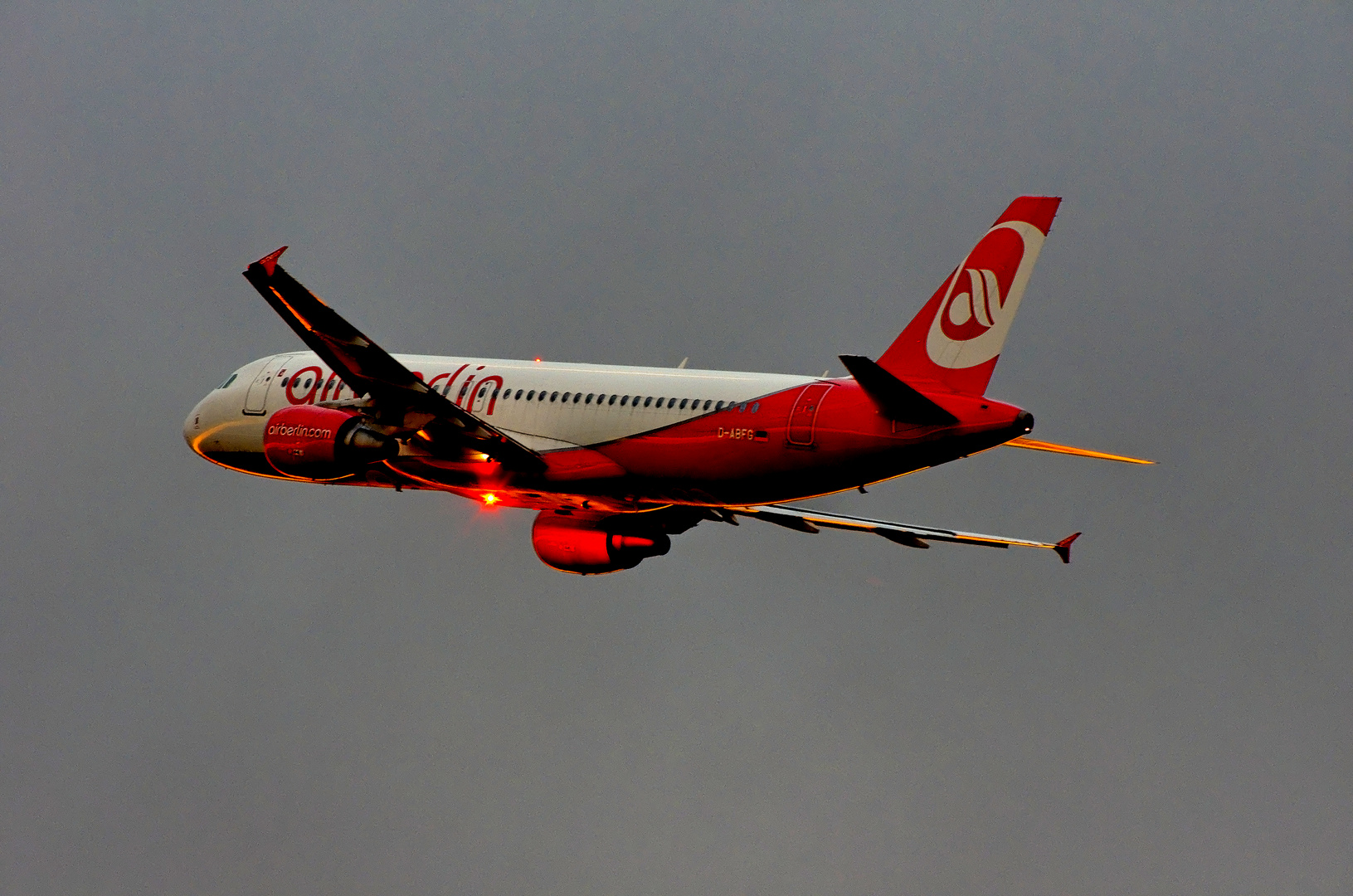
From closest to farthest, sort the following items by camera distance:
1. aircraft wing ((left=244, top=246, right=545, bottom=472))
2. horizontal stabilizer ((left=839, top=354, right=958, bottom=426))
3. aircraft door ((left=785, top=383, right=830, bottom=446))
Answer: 1. horizontal stabilizer ((left=839, top=354, right=958, bottom=426))
2. aircraft wing ((left=244, top=246, right=545, bottom=472))
3. aircraft door ((left=785, top=383, right=830, bottom=446))

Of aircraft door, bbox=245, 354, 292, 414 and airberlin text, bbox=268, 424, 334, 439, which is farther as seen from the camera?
aircraft door, bbox=245, 354, 292, 414

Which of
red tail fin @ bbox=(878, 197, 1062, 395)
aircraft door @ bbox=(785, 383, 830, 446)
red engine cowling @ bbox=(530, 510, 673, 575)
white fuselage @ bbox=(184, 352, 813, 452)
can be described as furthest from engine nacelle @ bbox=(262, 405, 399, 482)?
red tail fin @ bbox=(878, 197, 1062, 395)

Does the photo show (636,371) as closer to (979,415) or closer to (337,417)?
(337,417)

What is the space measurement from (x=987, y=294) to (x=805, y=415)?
15.7ft

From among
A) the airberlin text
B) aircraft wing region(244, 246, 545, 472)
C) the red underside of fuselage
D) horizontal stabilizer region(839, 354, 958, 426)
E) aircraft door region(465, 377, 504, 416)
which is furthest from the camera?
aircraft door region(465, 377, 504, 416)

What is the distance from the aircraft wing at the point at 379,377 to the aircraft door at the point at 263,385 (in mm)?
6698

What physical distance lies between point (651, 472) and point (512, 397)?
4791 mm

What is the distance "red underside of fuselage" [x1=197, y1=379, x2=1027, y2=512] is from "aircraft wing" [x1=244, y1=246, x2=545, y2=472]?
65 centimetres

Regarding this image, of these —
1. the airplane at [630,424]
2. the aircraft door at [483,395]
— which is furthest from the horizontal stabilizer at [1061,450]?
the aircraft door at [483,395]

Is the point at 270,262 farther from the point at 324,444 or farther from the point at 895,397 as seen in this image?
the point at 895,397

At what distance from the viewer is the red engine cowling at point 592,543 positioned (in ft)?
146

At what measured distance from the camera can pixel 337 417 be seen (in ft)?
129

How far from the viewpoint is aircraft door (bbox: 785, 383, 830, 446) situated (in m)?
36.8

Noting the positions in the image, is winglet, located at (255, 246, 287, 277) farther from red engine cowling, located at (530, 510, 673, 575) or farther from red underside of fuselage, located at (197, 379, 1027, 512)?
red engine cowling, located at (530, 510, 673, 575)
